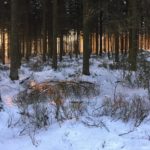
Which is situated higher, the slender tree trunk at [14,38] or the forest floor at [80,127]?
the slender tree trunk at [14,38]

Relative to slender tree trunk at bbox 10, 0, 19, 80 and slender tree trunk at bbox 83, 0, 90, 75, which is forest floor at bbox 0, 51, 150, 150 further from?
slender tree trunk at bbox 83, 0, 90, 75

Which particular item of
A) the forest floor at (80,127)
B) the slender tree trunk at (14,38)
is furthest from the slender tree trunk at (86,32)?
the forest floor at (80,127)

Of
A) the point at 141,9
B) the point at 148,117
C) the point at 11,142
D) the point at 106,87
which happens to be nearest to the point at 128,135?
the point at 148,117

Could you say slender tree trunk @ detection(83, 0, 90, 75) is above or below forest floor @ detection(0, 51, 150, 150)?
above

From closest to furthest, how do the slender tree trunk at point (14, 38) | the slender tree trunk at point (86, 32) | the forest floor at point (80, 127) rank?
the forest floor at point (80, 127), the slender tree trunk at point (14, 38), the slender tree trunk at point (86, 32)

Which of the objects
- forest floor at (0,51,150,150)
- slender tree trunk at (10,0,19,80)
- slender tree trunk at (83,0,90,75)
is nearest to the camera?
forest floor at (0,51,150,150)

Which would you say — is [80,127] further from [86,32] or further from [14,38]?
[86,32]

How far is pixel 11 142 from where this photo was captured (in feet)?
23.8

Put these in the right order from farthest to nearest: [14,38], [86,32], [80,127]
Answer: [86,32], [14,38], [80,127]

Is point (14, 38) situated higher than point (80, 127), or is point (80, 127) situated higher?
point (14, 38)

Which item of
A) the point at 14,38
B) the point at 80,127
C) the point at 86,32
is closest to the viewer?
the point at 80,127

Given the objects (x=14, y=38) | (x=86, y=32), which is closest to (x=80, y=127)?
(x=14, y=38)

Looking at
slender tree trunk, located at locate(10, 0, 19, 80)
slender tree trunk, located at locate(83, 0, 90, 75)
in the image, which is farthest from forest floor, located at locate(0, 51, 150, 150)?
slender tree trunk, located at locate(83, 0, 90, 75)

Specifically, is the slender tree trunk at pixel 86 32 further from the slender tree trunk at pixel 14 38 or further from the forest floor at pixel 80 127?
the forest floor at pixel 80 127
